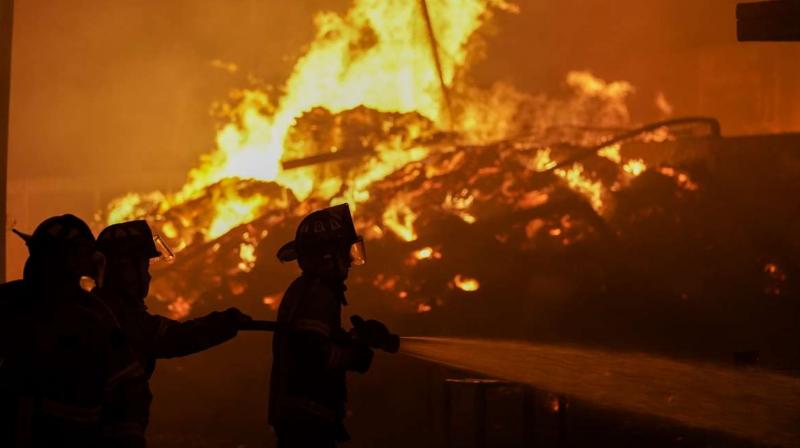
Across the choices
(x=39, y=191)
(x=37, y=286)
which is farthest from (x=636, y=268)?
(x=39, y=191)

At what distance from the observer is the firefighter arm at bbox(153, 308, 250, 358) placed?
17.7ft

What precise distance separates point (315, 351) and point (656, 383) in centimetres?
681

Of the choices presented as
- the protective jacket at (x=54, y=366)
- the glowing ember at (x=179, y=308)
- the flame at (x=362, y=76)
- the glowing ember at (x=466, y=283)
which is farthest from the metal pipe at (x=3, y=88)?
the flame at (x=362, y=76)

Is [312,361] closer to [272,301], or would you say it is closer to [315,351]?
[315,351]

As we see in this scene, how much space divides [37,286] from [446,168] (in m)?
11.7

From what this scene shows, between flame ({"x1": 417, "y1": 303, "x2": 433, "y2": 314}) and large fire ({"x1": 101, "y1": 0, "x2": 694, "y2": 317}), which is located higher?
large fire ({"x1": 101, "y1": 0, "x2": 694, "y2": 317})

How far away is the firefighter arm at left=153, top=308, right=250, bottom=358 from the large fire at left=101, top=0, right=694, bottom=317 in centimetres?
801

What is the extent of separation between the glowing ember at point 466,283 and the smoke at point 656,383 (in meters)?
1.12

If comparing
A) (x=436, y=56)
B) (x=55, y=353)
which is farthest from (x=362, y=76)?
(x=55, y=353)

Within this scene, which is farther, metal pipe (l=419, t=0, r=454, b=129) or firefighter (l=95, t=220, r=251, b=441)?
metal pipe (l=419, t=0, r=454, b=129)

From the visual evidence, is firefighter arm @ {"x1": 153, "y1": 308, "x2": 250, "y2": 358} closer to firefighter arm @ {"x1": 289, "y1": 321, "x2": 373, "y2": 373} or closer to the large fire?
firefighter arm @ {"x1": 289, "y1": 321, "x2": 373, "y2": 373}

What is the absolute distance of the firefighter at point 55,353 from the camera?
392 cm

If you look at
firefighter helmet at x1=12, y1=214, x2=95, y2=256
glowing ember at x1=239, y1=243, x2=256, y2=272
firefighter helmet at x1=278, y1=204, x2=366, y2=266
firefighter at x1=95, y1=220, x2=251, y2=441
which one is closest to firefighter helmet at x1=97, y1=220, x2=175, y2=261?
firefighter at x1=95, y1=220, x2=251, y2=441

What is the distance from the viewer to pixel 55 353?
3959 mm
